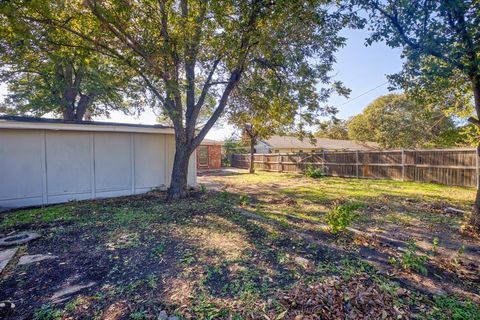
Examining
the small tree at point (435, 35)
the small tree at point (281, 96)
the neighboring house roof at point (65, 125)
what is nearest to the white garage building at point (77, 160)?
the neighboring house roof at point (65, 125)

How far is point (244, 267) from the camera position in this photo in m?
2.95

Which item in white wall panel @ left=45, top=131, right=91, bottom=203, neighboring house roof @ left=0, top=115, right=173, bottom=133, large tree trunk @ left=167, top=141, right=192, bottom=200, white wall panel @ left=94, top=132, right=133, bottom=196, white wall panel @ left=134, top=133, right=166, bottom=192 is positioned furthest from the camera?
white wall panel @ left=134, top=133, right=166, bottom=192

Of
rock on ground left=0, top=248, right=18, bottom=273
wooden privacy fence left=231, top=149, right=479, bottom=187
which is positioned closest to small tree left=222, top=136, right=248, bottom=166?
wooden privacy fence left=231, top=149, right=479, bottom=187

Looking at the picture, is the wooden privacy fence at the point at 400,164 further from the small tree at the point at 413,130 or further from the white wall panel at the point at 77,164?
the white wall panel at the point at 77,164

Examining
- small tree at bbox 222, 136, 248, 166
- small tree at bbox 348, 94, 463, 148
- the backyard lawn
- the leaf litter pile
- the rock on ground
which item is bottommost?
the rock on ground

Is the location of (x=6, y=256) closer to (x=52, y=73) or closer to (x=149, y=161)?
(x=149, y=161)

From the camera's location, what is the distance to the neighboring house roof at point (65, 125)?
629cm

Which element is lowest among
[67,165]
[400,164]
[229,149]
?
[400,164]

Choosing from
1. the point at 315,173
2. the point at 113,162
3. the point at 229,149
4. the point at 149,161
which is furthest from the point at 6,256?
the point at 229,149

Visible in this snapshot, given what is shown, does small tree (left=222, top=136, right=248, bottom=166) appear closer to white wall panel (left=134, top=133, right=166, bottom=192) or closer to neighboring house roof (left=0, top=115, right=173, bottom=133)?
white wall panel (left=134, top=133, right=166, bottom=192)

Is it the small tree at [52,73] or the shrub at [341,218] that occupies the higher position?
the small tree at [52,73]

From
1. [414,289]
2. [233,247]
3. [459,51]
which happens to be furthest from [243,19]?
[414,289]

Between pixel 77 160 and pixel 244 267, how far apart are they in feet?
22.7

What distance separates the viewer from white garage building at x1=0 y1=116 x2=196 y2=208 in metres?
6.55
